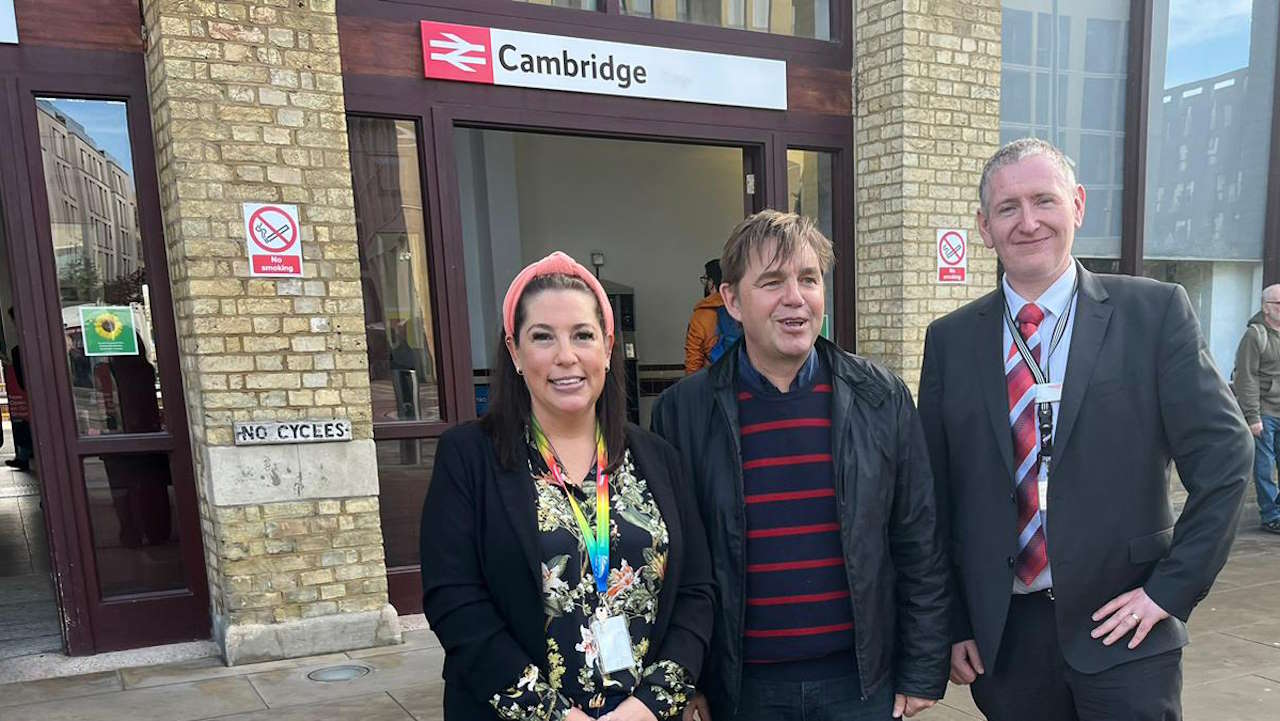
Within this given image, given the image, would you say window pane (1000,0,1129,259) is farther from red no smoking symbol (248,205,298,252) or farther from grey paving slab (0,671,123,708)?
grey paving slab (0,671,123,708)

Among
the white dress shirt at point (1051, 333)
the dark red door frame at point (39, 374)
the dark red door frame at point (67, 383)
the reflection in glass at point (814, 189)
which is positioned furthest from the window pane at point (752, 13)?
the white dress shirt at point (1051, 333)

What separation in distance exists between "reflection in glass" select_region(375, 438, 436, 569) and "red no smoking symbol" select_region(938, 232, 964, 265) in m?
3.96

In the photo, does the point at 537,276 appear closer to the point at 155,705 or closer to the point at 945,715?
the point at 945,715

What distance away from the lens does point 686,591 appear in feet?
6.01

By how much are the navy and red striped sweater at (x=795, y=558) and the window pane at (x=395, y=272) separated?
333 cm

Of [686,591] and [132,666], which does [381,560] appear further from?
[686,591]

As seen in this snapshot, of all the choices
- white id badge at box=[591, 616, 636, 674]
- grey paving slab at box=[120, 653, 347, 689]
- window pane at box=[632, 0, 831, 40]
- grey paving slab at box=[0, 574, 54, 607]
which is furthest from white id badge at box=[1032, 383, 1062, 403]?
grey paving slab at box=[0, 574, 54, 607]

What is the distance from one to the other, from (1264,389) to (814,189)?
4.32 m

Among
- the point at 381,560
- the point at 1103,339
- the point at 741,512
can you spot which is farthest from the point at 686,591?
the point at 381,560

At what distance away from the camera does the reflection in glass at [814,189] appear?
5953 mm

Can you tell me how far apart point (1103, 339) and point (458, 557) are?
165 cm

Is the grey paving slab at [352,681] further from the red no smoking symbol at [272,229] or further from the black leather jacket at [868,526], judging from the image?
the black leather jacket at [868,526]

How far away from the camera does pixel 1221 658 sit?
4000 mm

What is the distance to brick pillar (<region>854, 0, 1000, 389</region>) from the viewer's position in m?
5.64
